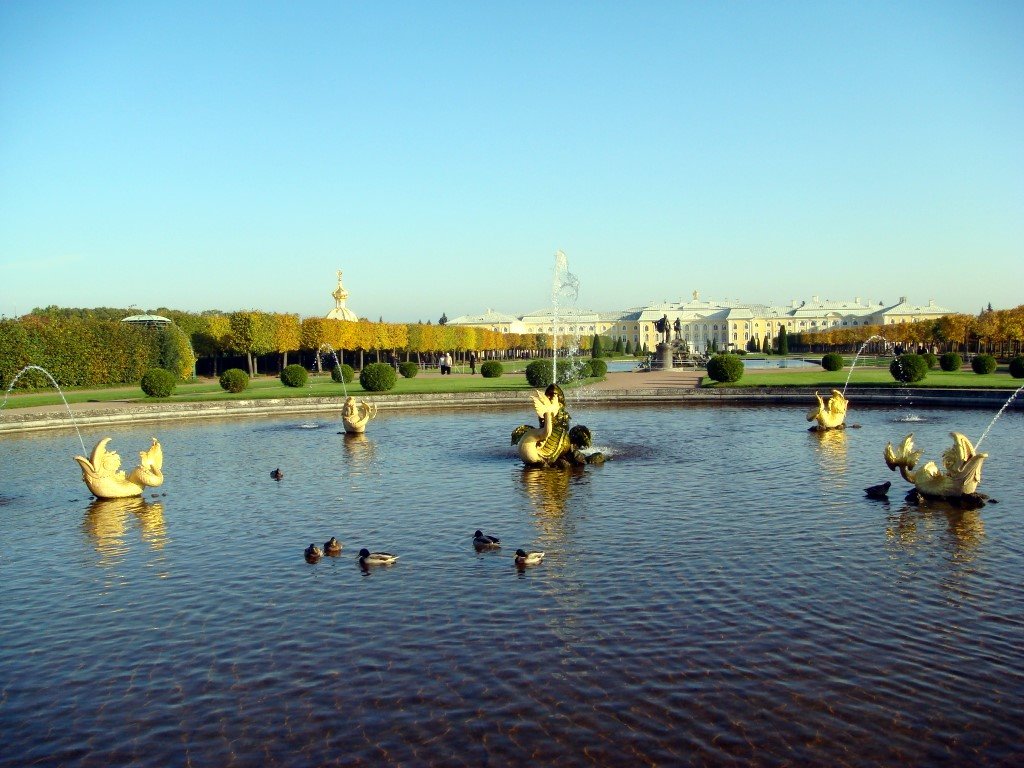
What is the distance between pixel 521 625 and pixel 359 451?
12.7m

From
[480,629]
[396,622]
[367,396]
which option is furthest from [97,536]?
[367,396]

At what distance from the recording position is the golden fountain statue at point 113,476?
49.9 ft

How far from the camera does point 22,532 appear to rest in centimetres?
1312

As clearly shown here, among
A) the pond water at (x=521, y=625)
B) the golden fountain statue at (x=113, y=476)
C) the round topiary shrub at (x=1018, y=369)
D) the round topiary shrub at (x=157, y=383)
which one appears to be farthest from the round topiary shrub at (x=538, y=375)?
the golden fountain statue at (x=113, y=476)

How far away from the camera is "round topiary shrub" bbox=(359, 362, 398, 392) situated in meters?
35.2

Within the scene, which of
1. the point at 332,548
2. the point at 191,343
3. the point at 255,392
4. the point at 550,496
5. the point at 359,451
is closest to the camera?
the point at 332,548

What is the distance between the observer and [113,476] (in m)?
15.3

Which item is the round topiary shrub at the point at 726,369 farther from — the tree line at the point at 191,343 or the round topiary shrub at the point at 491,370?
the tree line at the point at 191,343

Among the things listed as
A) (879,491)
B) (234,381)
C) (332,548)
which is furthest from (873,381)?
(332,548)

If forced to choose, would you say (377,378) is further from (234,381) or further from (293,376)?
(234,381)

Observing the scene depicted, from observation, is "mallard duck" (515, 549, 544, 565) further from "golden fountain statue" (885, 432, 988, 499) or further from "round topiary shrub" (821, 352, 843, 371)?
"round topiary shrub" (821, 352, 843, 371)

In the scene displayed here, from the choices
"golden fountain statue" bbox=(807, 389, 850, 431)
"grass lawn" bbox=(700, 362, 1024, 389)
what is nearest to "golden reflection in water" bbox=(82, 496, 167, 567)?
"golden fountain statue" bbox=(807, 389, 850, 431)

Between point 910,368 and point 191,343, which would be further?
point 191,343

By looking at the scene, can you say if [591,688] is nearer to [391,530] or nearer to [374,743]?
[374,743]
